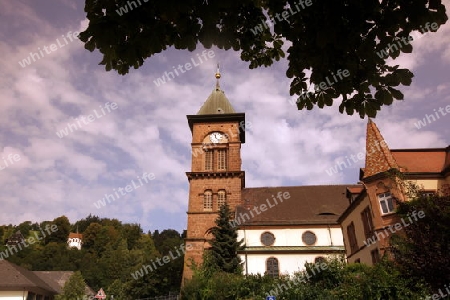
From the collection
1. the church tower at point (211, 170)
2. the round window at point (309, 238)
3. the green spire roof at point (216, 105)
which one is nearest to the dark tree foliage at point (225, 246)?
the church tower at point (211, 170)

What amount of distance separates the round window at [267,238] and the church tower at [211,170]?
14.0 feet

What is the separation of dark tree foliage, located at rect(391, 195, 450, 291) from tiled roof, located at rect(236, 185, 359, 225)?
809 inches

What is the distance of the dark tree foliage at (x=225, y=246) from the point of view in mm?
27859

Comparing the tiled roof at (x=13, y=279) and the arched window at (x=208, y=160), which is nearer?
the tiled roof at (x=13, y=279)

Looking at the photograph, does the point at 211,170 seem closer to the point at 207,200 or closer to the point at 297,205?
the point at 207,200

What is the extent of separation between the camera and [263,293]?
18.6m

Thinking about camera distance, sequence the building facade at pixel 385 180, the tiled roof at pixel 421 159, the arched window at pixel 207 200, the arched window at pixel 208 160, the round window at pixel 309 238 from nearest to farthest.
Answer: the building facade at pixel 385 180
the tiled roof at pixel 421 159
the round window at pixel 309 238
the arched window at pixel 207 200
the arched window at pixel 208 160

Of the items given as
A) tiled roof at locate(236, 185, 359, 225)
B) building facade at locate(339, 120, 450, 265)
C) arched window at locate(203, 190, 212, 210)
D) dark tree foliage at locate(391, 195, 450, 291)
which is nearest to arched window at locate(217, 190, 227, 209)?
arched window at locate(203, 190, 212, 210)

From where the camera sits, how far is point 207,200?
113 ft

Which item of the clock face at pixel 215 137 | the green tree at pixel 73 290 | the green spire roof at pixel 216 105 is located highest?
the green spire roof at pixel 216 105

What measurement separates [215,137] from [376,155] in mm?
19819

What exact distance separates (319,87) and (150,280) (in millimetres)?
40009

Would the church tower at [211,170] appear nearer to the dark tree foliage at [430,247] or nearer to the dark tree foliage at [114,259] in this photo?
the dark tree foliage at [114,259]

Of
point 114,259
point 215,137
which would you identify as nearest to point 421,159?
point 215,137
